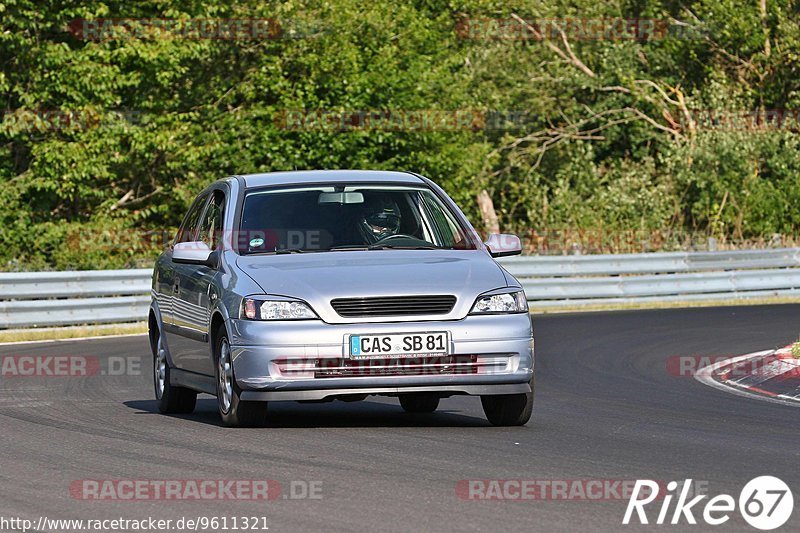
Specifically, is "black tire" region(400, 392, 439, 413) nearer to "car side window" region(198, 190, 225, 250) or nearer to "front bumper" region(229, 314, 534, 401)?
"car side window" region(198, 190, 225, 250)

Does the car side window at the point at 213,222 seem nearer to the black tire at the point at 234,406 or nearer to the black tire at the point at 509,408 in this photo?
the black tire at the point at 234,406

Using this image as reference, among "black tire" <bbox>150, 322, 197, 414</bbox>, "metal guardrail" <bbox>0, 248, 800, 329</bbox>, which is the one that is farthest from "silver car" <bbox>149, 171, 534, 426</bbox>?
"metal guardrail" <bbox>0, 248, 800, 329</bbox>

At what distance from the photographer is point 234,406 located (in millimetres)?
10484

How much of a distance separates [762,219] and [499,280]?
30103 mm

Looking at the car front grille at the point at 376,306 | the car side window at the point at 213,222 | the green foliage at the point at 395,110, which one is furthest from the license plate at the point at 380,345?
the green foliage at the point at 395,110

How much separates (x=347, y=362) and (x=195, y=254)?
5.60 feet

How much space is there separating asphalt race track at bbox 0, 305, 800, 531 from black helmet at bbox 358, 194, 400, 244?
1.29m

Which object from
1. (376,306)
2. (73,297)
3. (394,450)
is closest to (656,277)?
(73,297)

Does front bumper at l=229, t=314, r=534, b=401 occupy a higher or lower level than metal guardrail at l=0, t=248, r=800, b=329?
higher

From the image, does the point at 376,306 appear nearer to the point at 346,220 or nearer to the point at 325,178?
the point at 346,220

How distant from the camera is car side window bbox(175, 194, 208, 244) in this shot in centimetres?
1262

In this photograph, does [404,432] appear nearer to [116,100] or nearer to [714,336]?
[714,336]

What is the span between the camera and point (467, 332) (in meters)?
10.1

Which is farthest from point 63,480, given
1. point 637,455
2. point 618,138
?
point 618,138
